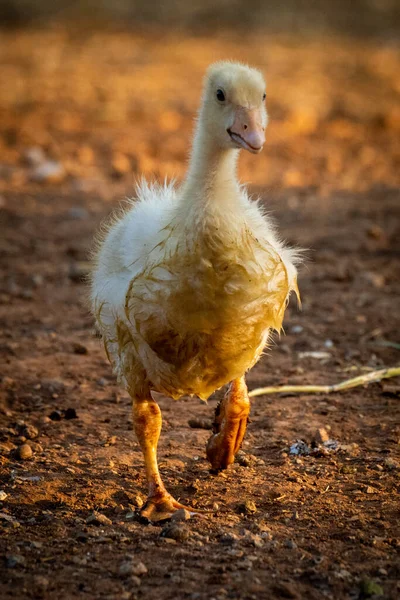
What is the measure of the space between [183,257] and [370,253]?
5.34 meters

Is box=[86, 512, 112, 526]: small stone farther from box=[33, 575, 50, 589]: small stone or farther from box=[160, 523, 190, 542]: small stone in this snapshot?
box=[33, 575, 50, 589]: small stone

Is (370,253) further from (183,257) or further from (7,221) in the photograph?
(183,257)

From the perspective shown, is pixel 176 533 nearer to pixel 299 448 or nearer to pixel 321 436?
pixel 299 448

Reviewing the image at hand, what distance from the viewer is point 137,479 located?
5.50 meters

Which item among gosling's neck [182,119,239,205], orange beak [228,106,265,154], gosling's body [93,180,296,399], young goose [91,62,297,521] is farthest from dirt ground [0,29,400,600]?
orange beak [228,106,265,154]

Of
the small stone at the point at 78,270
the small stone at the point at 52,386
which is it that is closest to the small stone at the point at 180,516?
the small stone at the point at 52,386

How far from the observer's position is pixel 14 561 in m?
4.37

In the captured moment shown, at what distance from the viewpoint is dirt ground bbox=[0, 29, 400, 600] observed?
445cm

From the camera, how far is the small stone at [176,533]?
4680 millimetres

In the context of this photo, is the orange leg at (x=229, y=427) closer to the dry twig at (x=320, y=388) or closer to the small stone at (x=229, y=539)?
the small stone at (x=229, y=539)

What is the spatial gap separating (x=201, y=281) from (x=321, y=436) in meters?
1.71

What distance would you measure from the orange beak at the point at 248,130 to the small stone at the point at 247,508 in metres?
1.82

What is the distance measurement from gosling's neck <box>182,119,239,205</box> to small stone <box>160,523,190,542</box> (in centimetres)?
160

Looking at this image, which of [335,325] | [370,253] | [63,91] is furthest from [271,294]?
[63,91]
